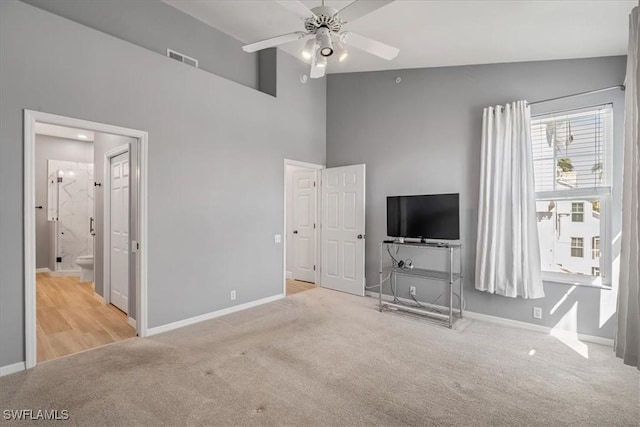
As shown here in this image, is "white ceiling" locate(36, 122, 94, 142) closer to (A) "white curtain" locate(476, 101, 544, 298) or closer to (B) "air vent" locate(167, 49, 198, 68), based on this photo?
(B) "air vent" locate(167, 49, 198, 68)

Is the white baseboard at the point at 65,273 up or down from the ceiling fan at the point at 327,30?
down

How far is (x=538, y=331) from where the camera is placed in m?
3.59

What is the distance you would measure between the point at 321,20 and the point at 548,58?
2.86 m

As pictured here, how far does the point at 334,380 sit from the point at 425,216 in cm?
247

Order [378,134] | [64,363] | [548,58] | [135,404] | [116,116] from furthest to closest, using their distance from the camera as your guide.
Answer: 1. [378,134]
2. [548,58]
3. [116,116]
4. [64,363]
5. [135,404]

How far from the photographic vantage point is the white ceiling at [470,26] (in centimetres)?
273

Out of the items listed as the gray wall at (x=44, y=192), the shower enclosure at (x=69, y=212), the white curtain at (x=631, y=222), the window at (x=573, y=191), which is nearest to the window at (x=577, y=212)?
the window at (x=573, y=191)

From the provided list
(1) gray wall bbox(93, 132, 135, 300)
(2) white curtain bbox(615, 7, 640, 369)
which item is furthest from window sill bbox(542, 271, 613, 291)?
(1) gray wall bbox(93, 132, 135, 300)

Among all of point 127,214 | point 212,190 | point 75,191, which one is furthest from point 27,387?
point 75,191

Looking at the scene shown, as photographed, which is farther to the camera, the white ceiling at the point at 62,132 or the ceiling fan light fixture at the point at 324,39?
the white ceiling at the point at 62,132

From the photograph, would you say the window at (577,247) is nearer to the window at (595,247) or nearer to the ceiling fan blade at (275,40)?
the window at (595,247)

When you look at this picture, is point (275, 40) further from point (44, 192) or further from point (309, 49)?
point (44, 192)

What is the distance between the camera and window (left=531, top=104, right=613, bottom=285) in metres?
3.28

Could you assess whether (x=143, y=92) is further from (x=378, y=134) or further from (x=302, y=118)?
(x=378, y=134)
